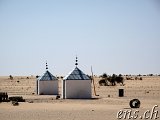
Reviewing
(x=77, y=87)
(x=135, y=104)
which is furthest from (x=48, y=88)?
(x=135, y=104)

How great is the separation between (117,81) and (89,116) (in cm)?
5195

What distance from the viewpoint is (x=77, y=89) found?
123 ft

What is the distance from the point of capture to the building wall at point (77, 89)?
123 ft

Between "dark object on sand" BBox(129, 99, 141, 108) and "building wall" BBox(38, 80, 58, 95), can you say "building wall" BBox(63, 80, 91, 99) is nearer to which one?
"building wall" BBox(38, 80, 58, 95)

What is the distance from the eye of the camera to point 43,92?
44.7 meters

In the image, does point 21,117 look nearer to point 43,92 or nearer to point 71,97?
point 71,97

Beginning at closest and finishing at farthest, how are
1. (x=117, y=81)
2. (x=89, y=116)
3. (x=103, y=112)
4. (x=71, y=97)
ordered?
(x=89, y=116) → (x=103, y=112) → (x=71, y=97) → (x=117, y=81)

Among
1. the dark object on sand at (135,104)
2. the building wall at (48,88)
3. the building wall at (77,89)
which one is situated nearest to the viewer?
the dark object on sand at (135,104)

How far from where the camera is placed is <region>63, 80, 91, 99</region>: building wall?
3744 cm

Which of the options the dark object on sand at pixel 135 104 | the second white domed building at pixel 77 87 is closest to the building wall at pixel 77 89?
the second white domed building at pixel 77 87

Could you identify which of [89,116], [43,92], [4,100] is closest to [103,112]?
[89,116]

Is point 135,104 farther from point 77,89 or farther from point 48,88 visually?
point 48,88

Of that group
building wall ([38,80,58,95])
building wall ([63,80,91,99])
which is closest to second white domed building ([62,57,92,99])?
building wall ([63,80,91,99])

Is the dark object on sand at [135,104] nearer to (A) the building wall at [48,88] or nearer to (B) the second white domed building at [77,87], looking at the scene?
(B) the second white domed building at [77,87]
